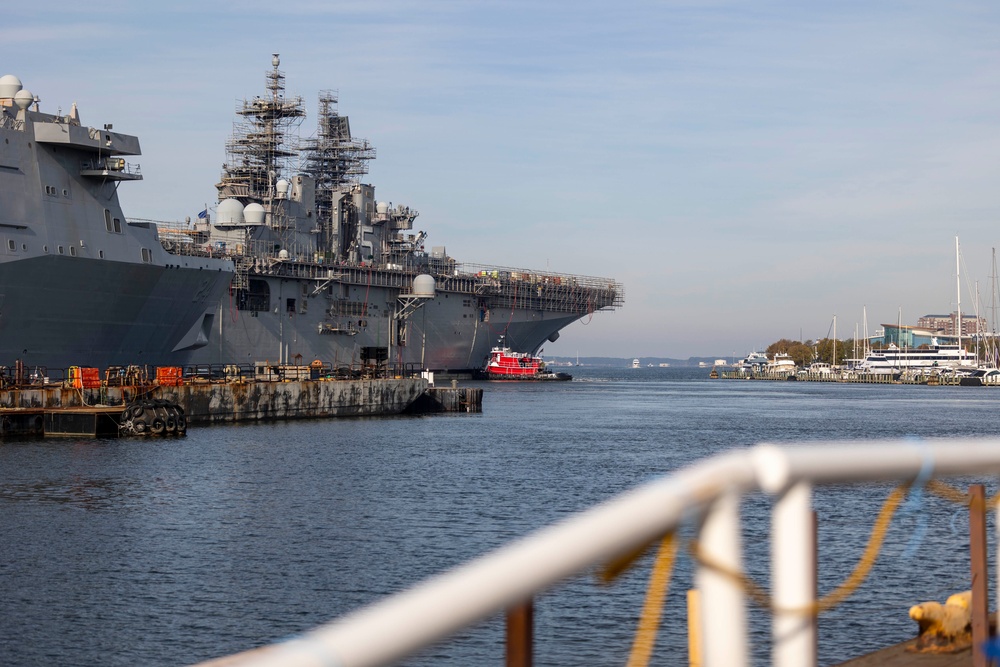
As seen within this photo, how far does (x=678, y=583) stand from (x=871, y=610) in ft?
11.8

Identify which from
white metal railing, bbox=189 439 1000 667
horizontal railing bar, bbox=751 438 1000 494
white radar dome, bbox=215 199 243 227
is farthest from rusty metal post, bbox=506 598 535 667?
white radar dome, bbox=215 199 243 227

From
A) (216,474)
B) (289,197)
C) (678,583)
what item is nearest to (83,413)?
(216,474)

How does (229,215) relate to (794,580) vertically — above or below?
above

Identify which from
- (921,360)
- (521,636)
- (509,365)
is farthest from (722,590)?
(921,360)

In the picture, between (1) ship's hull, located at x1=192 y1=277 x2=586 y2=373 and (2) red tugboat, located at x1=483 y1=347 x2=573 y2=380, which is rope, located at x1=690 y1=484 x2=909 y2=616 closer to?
(1) ship's hull, located at x1=192 y1=277 x2=586 y2=373

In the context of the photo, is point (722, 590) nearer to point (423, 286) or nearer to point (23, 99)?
point (23, 99)

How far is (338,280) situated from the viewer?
240 feet

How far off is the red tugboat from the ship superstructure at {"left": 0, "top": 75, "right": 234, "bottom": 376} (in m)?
45.1

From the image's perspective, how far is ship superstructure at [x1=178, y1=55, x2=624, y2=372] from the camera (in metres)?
68.1

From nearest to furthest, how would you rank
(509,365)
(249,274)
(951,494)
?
1. (951,494)
2. (249,274)
3. (509,365)

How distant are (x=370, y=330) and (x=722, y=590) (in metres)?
76.0

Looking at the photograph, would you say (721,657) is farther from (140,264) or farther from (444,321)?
(444,321)

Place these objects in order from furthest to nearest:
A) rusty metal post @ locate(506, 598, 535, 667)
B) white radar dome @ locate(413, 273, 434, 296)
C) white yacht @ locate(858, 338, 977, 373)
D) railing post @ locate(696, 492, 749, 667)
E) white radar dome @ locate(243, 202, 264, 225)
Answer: white yacht @ locate(858, 338, 977, 373) < white radar dome @ locate(413, 273, 434, 296) < white radar dome @ locate(243, 202, 264, 225) < railing post @ locate(696, 492, 749, 667) < rusty metal post @ locate(506, 598, 535, 667)

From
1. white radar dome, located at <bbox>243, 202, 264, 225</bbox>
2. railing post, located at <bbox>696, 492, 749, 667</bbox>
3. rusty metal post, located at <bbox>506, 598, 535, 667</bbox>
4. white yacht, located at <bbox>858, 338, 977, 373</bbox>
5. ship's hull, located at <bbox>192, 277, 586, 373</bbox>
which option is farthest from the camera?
white yacht, located at <bbox>858, 338, 977, 373</bbox>
